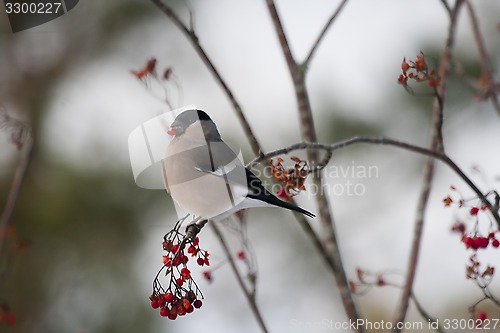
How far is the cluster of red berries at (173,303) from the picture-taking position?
6.85 ft

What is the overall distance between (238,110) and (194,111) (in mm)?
885

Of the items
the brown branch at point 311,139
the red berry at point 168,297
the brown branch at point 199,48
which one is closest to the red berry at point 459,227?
the brown branch at point 311,139

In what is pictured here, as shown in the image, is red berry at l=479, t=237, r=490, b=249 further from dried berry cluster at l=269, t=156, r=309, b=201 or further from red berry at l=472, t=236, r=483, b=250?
dried berry cluster at l=269, t=156, r=309, b=201

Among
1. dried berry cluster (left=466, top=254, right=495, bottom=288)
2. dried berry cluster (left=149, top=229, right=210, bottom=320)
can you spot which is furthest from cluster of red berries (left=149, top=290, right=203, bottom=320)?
dried berry cluster (left=466, top=254, right=495, bottom=288)

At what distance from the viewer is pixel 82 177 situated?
6695 millimetres

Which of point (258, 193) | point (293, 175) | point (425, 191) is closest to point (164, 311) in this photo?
point (293, 175)

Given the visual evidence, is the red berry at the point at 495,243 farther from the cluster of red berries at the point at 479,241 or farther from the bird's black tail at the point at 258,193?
the bird's black tail at the point at 258,193

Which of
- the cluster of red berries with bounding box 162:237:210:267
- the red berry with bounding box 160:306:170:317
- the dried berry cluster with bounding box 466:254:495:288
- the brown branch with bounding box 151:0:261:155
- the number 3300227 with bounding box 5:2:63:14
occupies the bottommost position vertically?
the red berry with bounding box 160:306:170:317

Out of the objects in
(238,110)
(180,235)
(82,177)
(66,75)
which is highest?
(66,75)

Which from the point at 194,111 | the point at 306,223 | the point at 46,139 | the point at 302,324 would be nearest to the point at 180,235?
the point at 306,223

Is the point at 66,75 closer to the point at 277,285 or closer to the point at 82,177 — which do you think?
the point at 82,177

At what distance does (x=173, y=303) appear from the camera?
2107 millimetres

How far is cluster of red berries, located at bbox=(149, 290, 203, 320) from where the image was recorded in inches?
82.2

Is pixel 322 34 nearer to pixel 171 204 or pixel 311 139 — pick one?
pixel 311 139
